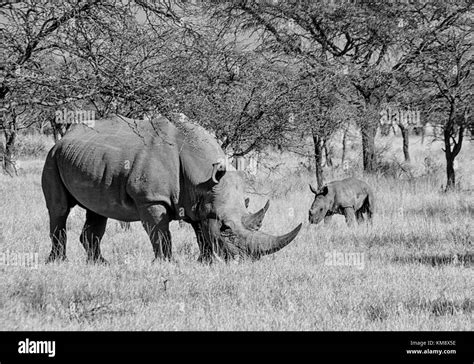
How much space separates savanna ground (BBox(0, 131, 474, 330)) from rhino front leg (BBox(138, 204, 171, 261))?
20cm

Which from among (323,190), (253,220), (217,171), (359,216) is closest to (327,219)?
(323,190)

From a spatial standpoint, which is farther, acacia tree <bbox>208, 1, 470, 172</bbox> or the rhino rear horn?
acacia tree <bbox>208, 1, 470, 172</bbox>

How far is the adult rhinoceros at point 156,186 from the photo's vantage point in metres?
7.48

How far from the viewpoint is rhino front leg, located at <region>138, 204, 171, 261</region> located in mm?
7750

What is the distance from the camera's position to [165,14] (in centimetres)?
623

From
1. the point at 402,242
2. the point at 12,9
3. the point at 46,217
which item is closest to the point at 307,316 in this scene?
the point at 12,9

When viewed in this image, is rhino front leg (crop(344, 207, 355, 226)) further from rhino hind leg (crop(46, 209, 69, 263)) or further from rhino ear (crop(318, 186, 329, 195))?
rhino hind leg (crop(46, 209, 69, 263))

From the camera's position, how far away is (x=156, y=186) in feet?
25.8

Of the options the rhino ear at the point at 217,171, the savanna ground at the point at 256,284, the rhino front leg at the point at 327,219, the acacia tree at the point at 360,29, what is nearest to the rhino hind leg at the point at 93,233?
the savanna ground at the point at 256,284

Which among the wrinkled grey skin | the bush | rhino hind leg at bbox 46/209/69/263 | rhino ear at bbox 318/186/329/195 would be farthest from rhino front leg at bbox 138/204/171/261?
the bush

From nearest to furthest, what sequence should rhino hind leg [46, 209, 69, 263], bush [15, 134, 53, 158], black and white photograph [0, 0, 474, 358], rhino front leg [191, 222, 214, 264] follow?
black and white photograph [0, 0, 474, 358] → rhino front leg [191, 222, 214, 264] → rhino hind leg [46, 209, 69, 263] → bush [15, 134, 53, 158]

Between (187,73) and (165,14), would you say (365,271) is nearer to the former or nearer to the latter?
(165,14)

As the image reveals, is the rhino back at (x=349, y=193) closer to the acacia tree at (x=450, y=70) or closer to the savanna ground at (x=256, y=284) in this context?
the savanna ground at (x=256, y=284)

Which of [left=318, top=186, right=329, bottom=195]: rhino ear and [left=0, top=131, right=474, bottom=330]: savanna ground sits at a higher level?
[left=318, top=186, right=329, bottom=195]: rhino ear
